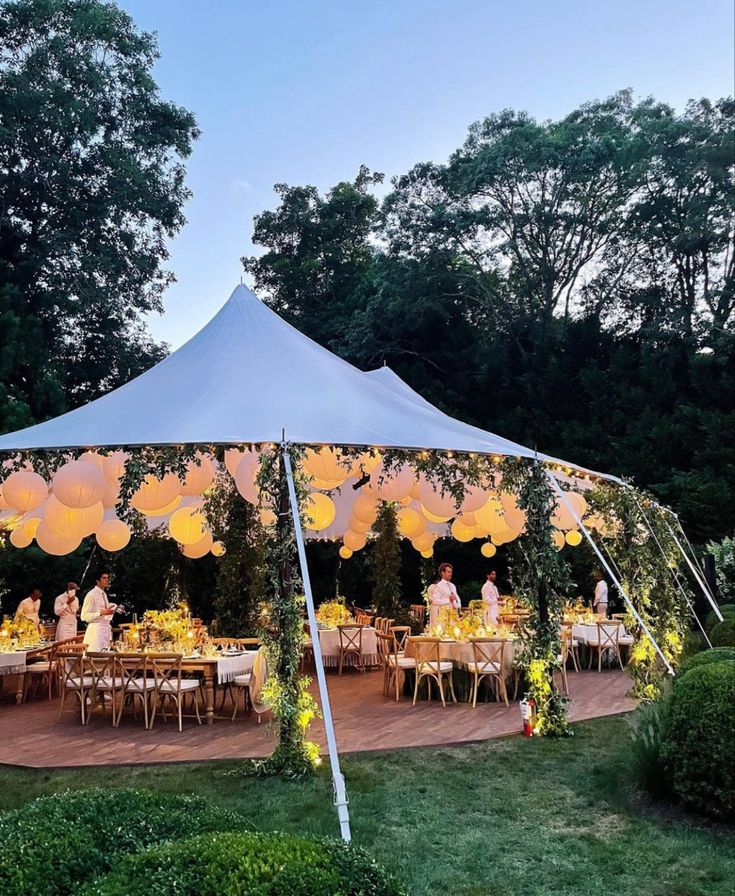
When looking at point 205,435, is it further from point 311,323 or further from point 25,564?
point 311,323

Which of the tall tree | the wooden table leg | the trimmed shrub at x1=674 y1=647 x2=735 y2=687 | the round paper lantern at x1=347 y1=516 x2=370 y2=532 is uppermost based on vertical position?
the tall tree

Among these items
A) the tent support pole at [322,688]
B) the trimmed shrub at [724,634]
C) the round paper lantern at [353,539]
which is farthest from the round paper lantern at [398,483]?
the round paper lantern at [353,539]

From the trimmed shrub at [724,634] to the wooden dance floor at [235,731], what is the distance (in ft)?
4.86

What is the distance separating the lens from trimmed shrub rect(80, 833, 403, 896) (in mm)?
2225

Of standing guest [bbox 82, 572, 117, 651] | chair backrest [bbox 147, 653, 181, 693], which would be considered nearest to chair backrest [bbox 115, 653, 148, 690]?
chair backrest [bbox 147, 653, 181, 693]

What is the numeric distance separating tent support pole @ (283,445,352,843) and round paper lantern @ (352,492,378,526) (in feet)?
21.6

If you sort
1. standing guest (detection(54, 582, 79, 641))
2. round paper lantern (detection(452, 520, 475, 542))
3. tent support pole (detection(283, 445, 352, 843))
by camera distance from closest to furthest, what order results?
tent support pole (detection(283, 445, 352, 843))
standing guest (detection(54, 582, 79, 641))
round paper lantern (detection(452, 520, 475, 542))

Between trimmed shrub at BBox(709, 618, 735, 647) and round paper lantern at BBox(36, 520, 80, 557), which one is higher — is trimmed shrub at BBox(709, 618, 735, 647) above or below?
below

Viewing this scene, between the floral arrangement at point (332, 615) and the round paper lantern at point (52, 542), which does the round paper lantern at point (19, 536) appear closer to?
the round paper lantern at point (52, 542)

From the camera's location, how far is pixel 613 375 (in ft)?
74.6

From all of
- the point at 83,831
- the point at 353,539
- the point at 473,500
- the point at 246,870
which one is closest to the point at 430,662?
the point at 473,500

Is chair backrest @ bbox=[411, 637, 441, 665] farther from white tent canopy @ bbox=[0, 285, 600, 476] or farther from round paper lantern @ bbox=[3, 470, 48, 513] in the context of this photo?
round paper lantern @ bbox=[3, 470, 48, 513]

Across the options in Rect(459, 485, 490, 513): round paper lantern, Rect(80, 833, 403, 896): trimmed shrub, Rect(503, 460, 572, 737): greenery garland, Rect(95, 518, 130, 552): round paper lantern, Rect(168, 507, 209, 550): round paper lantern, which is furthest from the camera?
Rect(168, 507, 209, 550): round paper lantern

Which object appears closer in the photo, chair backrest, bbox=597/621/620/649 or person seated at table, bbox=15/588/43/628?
person seated at table, bbox=15/588/43/628
